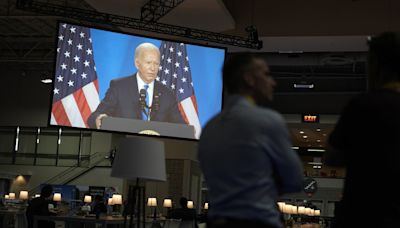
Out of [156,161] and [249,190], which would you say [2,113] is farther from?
[249,190]

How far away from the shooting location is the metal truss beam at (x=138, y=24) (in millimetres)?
8484

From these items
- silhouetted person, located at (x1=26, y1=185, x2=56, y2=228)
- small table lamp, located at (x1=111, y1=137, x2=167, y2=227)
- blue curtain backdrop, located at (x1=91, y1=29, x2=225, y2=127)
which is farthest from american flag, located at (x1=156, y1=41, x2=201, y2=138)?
small table lamp, located at (x1=111, y1=137, x2=167, y2=227)

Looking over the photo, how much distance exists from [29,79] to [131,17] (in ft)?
50.0

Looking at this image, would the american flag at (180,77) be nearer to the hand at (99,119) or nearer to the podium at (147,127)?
the podium at (147,127)

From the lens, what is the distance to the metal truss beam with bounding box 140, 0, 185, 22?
357 inches

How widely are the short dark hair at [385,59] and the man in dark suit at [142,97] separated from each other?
6.06 m

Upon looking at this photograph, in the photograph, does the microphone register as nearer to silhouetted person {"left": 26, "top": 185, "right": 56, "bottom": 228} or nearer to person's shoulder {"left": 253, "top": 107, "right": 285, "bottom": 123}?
silhouetted person {"left": 26, "top": 185, "right": 56, "bottom": 228}

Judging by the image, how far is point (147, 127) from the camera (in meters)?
8.15

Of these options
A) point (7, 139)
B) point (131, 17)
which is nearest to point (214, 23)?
point (131, 17)

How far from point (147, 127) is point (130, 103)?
380 millimetres

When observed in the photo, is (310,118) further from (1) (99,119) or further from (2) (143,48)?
(1) (99,119)

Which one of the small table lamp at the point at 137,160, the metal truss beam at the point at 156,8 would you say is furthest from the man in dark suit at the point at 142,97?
the small table lamp at the point at 137,160

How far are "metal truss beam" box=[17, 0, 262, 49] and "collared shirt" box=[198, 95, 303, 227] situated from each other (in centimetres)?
694

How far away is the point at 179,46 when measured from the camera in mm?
8602
